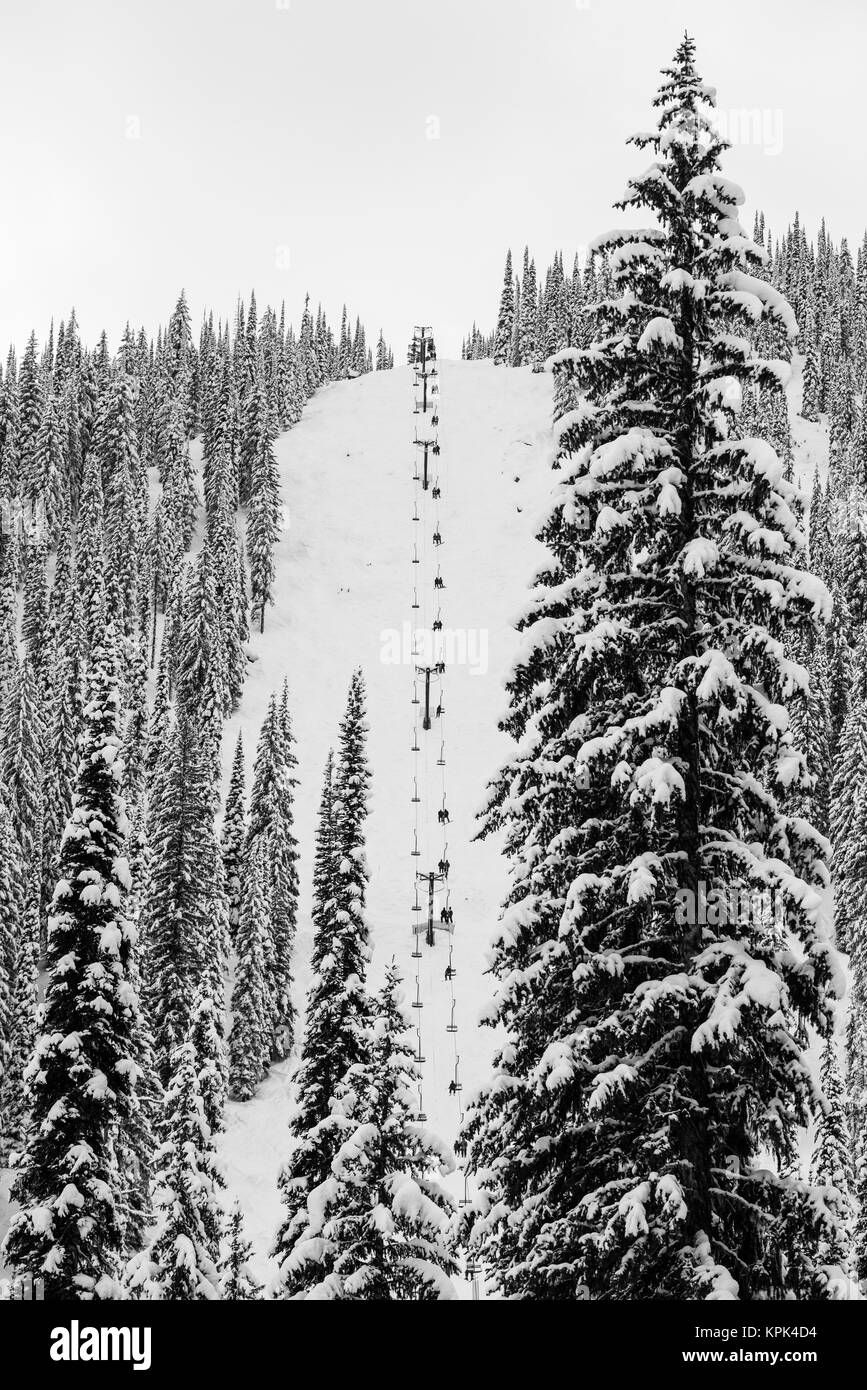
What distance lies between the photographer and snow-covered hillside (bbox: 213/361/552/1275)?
200 feet

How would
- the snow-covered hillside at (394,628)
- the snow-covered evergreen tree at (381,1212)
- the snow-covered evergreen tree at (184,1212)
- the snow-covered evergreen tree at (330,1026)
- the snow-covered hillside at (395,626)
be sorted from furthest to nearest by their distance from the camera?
the snow-covered hillside at (394,628) → the snow-covered hillside at (395,626) → the snow-covered evergreen tree at (330,1026) → the snow-covered evergreen tree at (184,1212) → the snow-covered evergreen tree at (381,1212)

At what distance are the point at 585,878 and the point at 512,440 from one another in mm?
133703

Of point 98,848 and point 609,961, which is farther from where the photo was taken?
point 98,848

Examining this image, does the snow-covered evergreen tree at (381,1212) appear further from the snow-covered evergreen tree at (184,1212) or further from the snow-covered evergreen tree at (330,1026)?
the snow-covered evergreen tree at (184,1212)

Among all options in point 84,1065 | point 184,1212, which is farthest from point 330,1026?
point 84,1065

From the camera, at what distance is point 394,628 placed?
108m

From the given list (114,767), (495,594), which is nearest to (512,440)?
(495,594)

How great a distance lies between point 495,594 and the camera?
357 feet

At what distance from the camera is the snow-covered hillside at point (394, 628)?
60.9 m

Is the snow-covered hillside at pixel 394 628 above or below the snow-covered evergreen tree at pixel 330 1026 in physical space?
above

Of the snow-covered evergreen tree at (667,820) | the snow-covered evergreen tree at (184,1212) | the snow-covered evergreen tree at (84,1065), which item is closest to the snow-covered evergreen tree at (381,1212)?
the snow-covered evergreen tree at (667,820)

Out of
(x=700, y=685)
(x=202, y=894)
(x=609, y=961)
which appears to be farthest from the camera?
(x=202, y=894)
